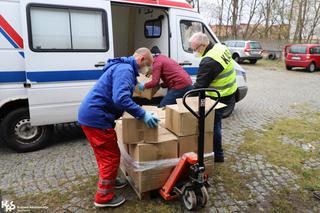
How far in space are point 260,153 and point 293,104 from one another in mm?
4517

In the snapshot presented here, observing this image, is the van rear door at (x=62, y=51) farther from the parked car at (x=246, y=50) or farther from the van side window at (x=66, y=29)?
the parked car at (x=246, y=50)

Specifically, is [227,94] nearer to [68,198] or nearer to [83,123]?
[83,123]

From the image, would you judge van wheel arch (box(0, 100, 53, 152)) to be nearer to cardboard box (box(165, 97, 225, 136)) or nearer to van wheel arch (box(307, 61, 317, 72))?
cardboard box (box(165, 97, 225, 136))

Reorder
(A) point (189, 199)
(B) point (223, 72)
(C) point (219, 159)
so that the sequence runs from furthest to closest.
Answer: (C) point (219, 159) → (B) point (223, 72) → (A) point (189, 199)

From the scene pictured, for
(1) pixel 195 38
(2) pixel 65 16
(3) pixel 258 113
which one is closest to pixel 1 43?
(2) pixel 65 16

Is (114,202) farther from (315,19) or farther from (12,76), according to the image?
(315,19)

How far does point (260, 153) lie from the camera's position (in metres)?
4.48

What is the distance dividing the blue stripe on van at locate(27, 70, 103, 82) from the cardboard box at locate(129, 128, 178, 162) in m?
1.86

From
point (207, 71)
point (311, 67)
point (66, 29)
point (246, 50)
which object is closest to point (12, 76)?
point (66, 29)

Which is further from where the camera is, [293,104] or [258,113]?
[293,104]

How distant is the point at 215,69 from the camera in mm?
3600

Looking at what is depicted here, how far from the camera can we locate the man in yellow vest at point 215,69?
11.8 feet

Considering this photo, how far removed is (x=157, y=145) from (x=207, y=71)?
4.03 feet

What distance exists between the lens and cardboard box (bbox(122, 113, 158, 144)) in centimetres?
281
